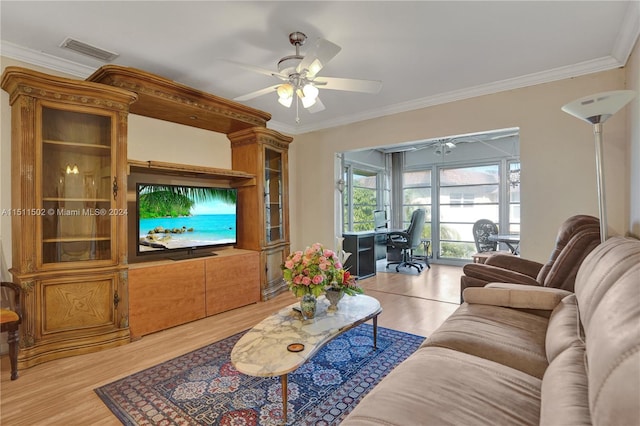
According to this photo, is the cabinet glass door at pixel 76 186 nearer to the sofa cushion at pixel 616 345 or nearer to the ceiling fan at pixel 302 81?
the ceiling fan at pixel 302 81

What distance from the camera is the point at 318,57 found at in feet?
6.75

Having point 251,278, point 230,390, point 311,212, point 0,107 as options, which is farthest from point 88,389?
point 311,212

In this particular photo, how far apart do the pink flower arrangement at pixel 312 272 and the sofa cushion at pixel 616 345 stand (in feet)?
4.69

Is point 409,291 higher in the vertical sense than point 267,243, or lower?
lower

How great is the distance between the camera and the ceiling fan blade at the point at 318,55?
1924 millimetres

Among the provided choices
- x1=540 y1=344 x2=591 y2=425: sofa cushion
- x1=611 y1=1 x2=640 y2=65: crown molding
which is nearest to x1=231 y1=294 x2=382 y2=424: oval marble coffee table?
x1=540 y1=344 x2=591 y2=425: sofa cushion

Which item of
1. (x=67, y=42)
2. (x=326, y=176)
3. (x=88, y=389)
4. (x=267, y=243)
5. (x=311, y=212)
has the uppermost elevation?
(x=67, y=42)

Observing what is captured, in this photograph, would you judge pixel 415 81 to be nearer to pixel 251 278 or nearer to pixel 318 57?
pixel 318 57

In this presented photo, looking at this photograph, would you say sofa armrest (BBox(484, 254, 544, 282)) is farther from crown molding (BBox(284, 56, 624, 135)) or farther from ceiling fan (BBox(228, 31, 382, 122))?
ceiling fan (BBox(228, 31, 382, 122))

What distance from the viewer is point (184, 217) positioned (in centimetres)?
353

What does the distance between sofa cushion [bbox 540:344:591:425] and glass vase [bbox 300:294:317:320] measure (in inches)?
55.5

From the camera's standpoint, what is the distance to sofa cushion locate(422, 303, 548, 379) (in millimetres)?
1455

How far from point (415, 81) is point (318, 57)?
5.59 ft

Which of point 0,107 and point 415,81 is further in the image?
point 415,81
